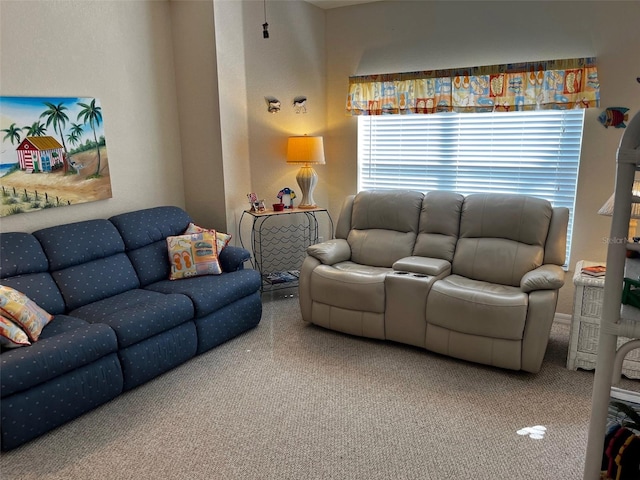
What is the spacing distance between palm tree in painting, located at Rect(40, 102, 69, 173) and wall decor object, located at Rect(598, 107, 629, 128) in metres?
3.83

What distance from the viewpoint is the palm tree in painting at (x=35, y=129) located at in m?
3.18

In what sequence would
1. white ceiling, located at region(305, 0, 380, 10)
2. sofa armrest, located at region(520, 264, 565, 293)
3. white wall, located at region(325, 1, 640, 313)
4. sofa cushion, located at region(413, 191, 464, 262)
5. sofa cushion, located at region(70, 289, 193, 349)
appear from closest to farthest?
sofa cushion, located at region(70, 289, 193, 349) → sofa armrest, located at region(520, 264, 565, 293) → white wall, located at region(325, 1, 640, 313) → sofa cushion, located at region(413, 191, 464, 262) → white ceiling, located at region(305, 0, 380, 10)

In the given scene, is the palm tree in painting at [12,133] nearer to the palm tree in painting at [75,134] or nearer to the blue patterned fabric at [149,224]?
the palm tree in painting at [75,134]

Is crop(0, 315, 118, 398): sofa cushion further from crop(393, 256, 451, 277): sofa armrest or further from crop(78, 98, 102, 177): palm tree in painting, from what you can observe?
crop(393, 256, 451, 277): sofa armrest

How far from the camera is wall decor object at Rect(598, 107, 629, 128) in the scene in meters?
3.41

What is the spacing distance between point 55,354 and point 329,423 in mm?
1473

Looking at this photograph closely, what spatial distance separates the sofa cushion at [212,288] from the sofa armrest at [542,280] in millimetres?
1927

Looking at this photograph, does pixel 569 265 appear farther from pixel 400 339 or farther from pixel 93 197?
pixel 93 197

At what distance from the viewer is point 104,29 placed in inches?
141

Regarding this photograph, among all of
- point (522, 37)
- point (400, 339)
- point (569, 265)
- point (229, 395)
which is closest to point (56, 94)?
point (229, 395)

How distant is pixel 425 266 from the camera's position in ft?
11.3

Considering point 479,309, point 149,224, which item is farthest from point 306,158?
point 479,309

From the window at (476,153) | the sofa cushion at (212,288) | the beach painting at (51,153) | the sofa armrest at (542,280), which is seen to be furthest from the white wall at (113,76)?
the sofa armrest at (542,280)

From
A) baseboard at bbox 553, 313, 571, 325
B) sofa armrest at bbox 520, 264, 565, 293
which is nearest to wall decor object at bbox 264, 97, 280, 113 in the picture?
sofa armrest at bbox 520, 264, 565, 293
